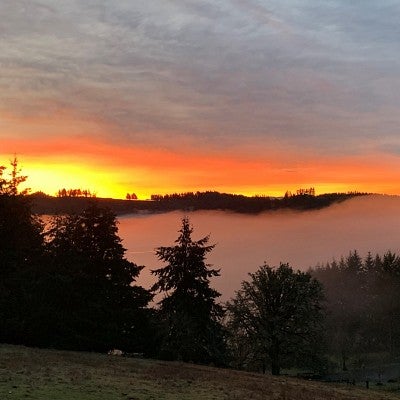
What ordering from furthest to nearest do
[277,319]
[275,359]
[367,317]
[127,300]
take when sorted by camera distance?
[367,317], [277,319], [275,359], [127,300]

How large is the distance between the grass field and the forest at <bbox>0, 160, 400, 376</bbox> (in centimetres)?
620

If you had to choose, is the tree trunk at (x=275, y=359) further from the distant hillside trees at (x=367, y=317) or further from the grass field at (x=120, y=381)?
the distant hillside trees at (x=367, y=317)

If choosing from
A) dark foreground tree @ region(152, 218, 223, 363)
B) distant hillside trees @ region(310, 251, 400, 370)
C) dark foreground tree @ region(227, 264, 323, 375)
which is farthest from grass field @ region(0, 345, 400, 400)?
distant hillside trees @ region(310, 251, 400, 370)

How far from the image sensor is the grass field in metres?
24.0

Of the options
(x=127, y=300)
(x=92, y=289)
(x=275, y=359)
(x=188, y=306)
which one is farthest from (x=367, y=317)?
(x=92, y=289)

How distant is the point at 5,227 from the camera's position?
158 feet

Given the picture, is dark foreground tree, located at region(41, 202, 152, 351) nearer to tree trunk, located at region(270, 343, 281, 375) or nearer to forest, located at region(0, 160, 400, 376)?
forest, located at region(0, 160, 400, 376)

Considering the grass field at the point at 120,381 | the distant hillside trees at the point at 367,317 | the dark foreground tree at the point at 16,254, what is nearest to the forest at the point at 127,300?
the dark foreground tree at the point at 16,254

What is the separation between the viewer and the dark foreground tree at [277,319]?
53.0 m

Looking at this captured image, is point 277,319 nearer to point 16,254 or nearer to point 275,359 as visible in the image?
point 275,359

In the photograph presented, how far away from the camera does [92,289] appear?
1875 inches

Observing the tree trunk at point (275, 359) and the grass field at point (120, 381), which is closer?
the grass field at point (120, 381)

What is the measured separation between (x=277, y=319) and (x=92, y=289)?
1938 centimetres

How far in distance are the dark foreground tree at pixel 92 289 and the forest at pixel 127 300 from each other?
3.8 inches
